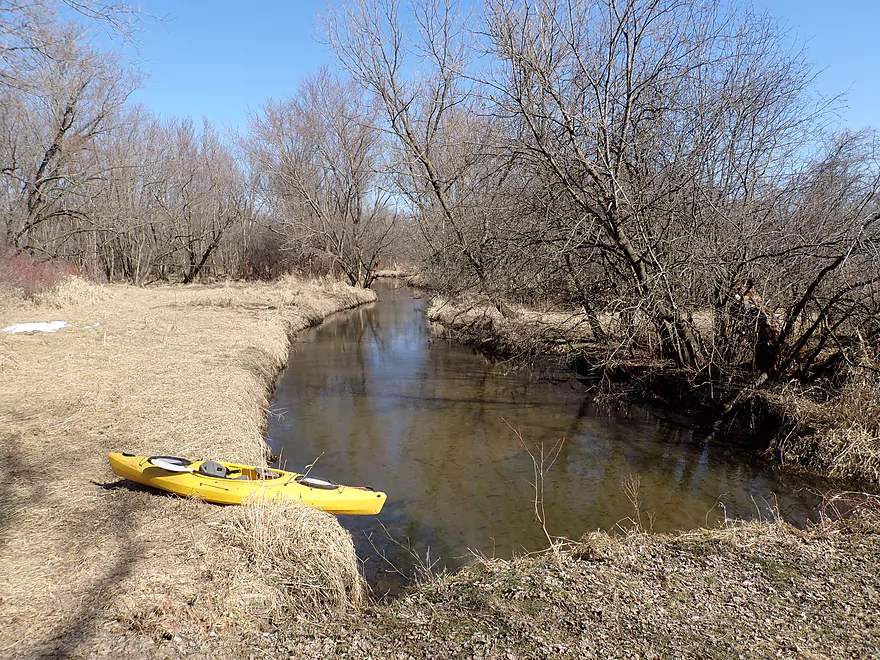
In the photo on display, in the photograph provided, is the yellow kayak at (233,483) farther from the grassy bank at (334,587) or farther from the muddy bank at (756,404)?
the muddy bank at (756,404)

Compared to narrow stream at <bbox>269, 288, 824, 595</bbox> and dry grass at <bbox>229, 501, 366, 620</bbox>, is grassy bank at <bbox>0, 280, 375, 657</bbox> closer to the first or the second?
dry grass at <bbox>229, 501, 366, 620</bbox>

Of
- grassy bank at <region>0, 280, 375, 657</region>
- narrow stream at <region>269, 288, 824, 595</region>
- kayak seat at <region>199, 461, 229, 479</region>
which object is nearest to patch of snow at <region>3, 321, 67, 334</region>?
grassy bank at <region>0, 280, 375, 657</region>

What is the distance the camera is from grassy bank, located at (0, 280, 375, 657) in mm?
2986

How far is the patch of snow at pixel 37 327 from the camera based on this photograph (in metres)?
10.3

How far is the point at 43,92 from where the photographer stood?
6.42 meters

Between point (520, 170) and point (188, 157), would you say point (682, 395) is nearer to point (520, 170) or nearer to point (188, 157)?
point (520, 170)

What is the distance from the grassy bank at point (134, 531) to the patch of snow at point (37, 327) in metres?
2.04

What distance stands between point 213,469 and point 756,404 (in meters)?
7.28

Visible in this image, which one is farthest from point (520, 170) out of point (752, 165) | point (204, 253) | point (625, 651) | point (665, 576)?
point (204, 253)

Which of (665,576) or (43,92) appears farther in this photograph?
(43,92)

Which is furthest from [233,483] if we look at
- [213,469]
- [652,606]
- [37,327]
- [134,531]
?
[37,327]

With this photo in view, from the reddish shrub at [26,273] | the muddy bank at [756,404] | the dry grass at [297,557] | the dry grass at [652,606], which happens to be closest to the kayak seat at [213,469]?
the dry grass at [297,557]

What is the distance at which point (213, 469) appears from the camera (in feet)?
14.7

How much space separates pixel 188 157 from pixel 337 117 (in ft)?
30.1
